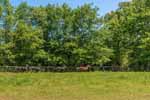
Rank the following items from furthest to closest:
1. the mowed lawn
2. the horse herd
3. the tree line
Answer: the tree line < the horse herd < the mowed lawn

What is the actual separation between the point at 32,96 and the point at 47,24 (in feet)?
164

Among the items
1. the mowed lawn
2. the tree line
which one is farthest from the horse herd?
the mowed lawn

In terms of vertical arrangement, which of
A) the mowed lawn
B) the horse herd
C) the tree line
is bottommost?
the horse herd

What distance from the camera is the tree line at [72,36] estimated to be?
6450 centimetres

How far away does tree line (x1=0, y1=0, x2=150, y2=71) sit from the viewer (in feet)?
212

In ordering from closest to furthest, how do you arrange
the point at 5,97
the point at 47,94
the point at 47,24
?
the point at 5,97
the point at 47,94
the point at 47,24

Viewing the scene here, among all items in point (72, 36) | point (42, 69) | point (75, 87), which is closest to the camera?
point (75, 87)

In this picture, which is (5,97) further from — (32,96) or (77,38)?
(77,38)

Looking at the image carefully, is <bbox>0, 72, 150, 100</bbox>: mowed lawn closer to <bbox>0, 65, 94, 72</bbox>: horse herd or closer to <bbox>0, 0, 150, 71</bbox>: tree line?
<bbox>0, 65, 94, 72</bbox>: horse herd

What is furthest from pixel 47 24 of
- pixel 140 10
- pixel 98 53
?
pixel 140 10

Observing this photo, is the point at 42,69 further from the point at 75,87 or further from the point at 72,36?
the point at 75,87

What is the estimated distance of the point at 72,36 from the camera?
68.1 m

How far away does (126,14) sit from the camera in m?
69.6

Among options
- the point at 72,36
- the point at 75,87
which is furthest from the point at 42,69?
the point at 75,87
